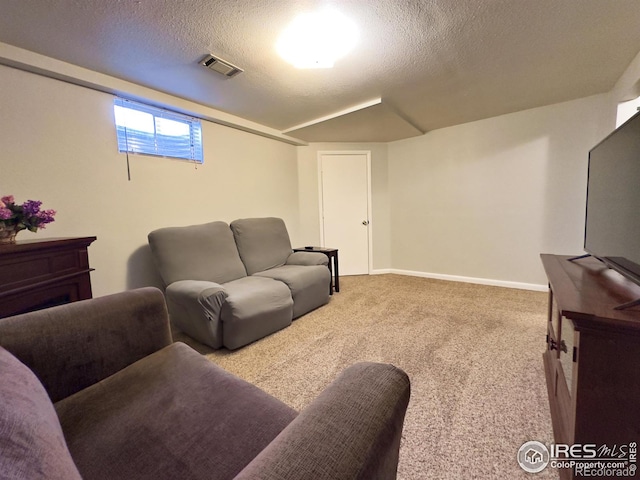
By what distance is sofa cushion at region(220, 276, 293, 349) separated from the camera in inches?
79.5

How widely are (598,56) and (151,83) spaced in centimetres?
353

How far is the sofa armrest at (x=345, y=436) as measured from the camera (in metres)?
0.43

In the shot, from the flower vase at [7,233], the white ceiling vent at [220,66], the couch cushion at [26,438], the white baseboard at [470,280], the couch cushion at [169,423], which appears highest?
the white ceiling vent at [220,66]

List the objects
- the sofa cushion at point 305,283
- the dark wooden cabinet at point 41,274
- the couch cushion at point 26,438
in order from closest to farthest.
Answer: the couch cushion at point 26,438
the dark wooden cabinet at point 41,274
the sofa cushion at point 305,283

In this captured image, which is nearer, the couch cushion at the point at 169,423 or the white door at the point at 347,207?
the couch cushion at the point at 169,423

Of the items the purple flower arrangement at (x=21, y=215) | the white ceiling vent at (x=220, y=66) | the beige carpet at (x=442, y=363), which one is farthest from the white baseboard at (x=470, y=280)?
the purple flower arrangement at (x=21, y=215)

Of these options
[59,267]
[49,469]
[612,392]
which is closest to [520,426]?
[612,392]

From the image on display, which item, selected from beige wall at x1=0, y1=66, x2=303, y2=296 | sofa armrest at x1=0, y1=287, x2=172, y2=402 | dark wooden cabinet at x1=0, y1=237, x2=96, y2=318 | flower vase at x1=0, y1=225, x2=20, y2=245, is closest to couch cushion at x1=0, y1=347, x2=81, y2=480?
sofa armrest at x1=0, y1=287, x2=172, y2=402

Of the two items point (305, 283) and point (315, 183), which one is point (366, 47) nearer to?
point (305, 283)

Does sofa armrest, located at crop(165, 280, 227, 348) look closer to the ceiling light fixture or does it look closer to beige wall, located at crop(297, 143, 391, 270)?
the ceiling light fixture

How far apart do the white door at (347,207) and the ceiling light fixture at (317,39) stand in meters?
2.37

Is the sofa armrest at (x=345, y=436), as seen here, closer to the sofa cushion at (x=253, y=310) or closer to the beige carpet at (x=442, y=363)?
the beige carpet at (x=442, y=363)

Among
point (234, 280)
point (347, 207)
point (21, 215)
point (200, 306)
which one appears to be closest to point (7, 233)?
point (21, 215)

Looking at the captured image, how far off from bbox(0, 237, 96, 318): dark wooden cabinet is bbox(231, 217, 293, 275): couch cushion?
144 centimetres
